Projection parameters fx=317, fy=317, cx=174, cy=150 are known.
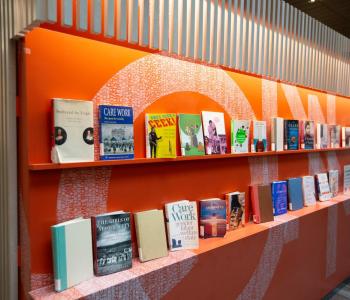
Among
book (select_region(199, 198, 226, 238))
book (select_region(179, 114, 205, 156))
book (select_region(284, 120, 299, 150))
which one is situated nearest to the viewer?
book (select_region(179, 114, 205, 156))

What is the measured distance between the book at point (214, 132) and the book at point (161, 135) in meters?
0.34

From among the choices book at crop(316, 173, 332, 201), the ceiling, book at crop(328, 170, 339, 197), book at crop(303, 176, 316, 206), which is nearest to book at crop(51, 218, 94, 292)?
book at crop(303, 176, 316, 206)

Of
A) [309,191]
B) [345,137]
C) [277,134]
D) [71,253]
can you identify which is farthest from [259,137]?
[345,137]

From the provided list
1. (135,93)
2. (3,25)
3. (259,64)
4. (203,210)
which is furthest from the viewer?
(259,64)

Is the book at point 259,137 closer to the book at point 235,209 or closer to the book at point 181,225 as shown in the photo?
the book at point 235,209

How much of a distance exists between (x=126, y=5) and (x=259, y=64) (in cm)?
129

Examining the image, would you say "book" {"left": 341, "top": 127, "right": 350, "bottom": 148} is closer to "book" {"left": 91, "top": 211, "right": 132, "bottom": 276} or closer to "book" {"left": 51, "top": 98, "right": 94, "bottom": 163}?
"book" {"left": 91, "top": 211, "right": 132, "bottom": 276}

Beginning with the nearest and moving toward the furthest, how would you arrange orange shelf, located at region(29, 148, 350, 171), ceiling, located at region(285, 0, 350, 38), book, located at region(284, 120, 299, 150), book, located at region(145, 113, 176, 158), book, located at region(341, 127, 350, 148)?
1. orange shelf, located at region(29, 148, 350, 171)
2. book, located at region(145, 113, 176, 158)
3. book, located at region(284, 120, 299, 150)
4. book, located at region(341, 127, 350, 148)
5. ceiling, located at region(285, 0, 350, 38)

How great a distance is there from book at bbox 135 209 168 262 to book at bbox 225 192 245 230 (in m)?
0.75

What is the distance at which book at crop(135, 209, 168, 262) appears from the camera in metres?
1.98

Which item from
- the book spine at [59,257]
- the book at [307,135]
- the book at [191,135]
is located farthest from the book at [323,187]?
the book spine at [59,257]

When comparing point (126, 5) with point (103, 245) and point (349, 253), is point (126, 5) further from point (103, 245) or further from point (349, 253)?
point (349, 253)

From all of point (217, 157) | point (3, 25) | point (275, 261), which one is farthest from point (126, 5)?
point (275, 261)

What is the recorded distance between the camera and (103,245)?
70.8 inches
